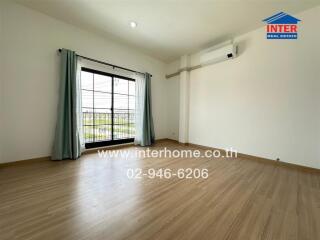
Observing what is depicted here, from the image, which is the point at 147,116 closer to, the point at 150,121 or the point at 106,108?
the point at 150,121

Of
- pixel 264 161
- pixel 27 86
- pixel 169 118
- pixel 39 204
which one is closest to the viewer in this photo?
pixel 39 204

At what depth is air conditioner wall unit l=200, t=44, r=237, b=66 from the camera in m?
3.39

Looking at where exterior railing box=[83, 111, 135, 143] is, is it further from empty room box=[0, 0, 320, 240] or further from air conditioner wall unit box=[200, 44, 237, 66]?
air conditioner wall unit box=[200, 44, 237, 66]

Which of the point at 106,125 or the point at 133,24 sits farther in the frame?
the point at 106,125

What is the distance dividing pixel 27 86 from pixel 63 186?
6.58ft

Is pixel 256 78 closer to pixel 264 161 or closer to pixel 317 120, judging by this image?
pixel 317 120

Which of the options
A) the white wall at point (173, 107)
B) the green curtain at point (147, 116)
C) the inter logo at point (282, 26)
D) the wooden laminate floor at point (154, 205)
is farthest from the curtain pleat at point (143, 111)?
the inter logo at point (282, 26)

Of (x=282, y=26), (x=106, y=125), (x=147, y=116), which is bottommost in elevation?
(x=106, y=125)

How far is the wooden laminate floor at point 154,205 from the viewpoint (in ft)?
3.94

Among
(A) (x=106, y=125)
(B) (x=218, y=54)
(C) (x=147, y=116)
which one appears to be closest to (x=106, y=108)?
(A) (x=106, y=125)

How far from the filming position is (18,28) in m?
2.54

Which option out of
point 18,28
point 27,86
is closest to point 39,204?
point 27,86

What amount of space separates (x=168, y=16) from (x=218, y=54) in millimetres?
1593

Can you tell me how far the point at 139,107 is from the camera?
4352 millimetres
